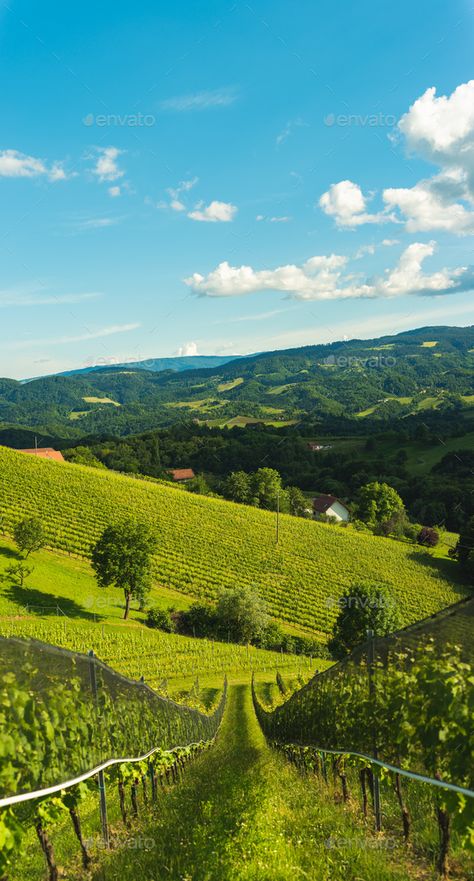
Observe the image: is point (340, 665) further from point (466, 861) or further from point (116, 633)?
point (116, 633)

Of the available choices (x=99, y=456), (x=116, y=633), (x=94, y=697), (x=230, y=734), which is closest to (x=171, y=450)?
(x=99, y=456)

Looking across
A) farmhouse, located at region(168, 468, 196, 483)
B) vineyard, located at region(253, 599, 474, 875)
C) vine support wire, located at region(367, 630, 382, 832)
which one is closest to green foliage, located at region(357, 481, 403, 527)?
farmhouse, located at region(168, 468, 196, 483)

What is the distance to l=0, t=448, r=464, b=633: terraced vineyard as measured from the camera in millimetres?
55344

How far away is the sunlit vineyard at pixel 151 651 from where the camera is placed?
31.2 m

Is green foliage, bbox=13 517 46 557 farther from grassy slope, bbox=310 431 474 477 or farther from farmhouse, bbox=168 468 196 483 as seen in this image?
grassy slope, bbox=310 431 474 477

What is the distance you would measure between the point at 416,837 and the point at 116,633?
34449mm

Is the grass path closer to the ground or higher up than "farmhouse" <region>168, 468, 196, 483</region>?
higher up

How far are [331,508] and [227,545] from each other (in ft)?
170

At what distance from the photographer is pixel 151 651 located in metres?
34.5

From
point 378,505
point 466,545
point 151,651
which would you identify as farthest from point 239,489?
point 151,651

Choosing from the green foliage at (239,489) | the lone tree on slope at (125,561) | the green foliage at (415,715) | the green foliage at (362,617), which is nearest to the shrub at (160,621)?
the lone tree on slope at (125,561)

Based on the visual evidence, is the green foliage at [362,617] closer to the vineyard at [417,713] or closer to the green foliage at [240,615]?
the green foliage at [240,615]

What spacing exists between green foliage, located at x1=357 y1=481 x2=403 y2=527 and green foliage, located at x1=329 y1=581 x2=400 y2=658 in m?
62.1

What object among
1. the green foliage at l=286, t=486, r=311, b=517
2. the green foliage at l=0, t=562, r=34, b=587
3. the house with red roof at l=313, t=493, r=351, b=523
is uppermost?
the green foliage at l=0, t=562, r=34, b=587
